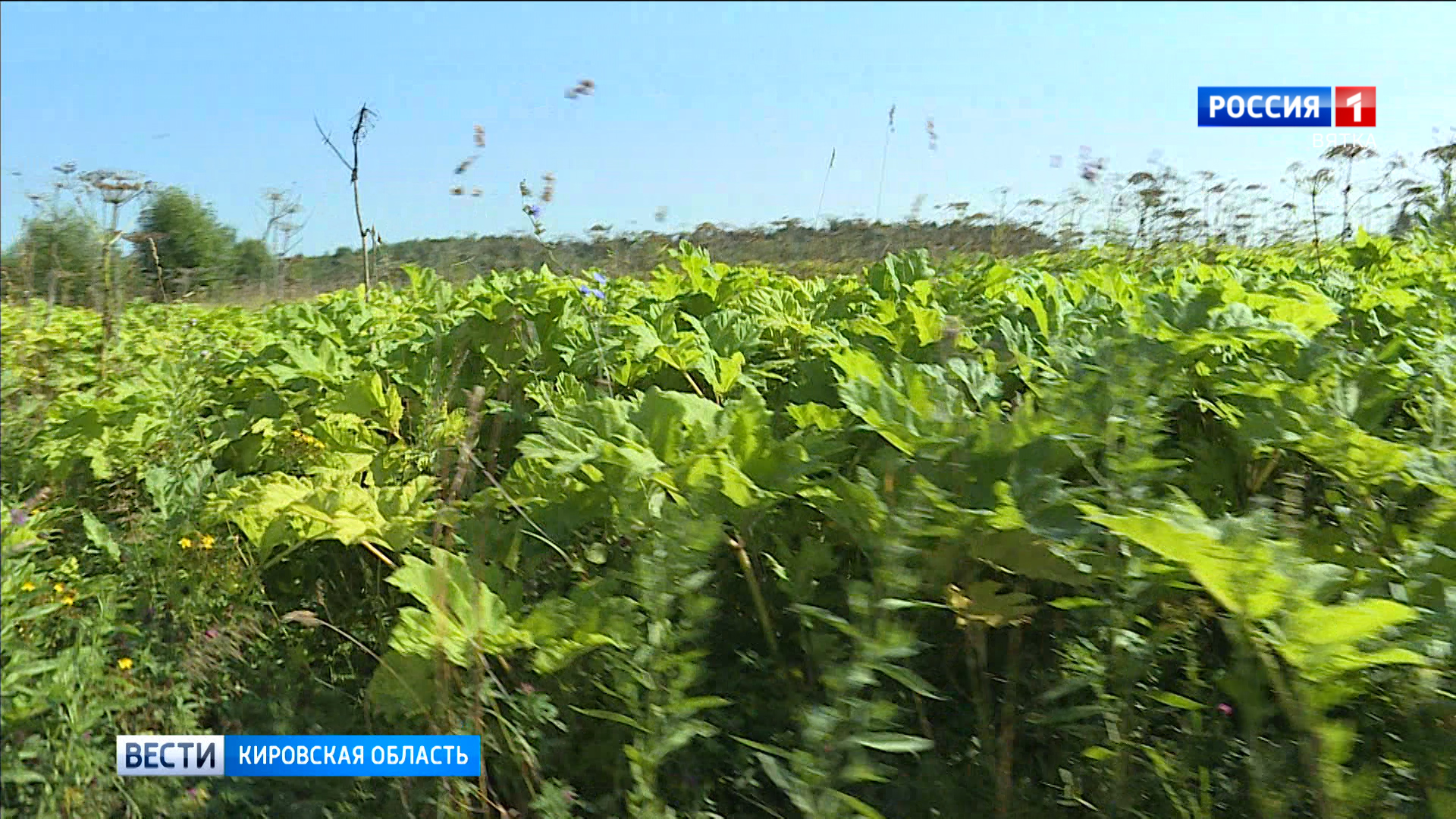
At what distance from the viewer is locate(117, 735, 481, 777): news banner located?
5.50 ft

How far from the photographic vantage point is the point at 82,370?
3.66 meters

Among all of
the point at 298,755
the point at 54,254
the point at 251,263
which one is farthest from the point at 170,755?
the point at 251,263

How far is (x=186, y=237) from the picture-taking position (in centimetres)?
507

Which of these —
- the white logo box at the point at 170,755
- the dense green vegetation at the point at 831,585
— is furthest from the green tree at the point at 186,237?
the white logo box at the point at 170,755

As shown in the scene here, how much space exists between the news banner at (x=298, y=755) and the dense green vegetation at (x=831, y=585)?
1.0 inches

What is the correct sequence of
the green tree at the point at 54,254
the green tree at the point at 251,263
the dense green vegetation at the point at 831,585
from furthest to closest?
the green tree at the point at 251,263
the green tree at the point at 54,254
the dense green vegetation at the point at 831,585

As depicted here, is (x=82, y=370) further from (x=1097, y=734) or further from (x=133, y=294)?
(x=1097, y=734)

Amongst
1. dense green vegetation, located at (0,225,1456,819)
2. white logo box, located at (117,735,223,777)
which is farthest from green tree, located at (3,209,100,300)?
white logo box, located at (117,735,223,777)

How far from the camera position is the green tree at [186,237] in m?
4.41

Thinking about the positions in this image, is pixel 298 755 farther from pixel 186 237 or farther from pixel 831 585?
pixel 186 237

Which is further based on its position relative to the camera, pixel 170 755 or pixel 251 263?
pixel 251 263

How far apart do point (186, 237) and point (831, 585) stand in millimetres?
4332

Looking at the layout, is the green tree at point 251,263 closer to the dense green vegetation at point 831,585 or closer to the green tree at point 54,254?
the green tree at point 54,254

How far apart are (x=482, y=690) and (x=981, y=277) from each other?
2104mm
